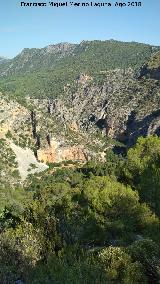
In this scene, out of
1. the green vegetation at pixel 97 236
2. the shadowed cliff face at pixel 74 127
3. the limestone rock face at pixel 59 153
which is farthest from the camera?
the shadowed cliff face at pixel 74 127

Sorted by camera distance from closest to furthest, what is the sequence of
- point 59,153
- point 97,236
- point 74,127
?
point 97,236 < point 59,153 < point 74,127

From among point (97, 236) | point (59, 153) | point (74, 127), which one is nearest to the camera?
point (97, 236)

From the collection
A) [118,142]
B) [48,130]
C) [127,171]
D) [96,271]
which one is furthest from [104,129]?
[96,271]

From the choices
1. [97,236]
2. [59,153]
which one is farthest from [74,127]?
[97,236]

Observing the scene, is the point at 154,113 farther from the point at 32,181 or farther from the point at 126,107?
the point at 32,181

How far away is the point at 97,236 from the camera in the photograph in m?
43.8

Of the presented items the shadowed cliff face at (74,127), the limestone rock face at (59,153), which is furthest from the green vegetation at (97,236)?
the shadowed cliff face at (74,127)

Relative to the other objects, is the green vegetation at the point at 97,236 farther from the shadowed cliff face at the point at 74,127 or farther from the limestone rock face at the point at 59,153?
the shadowed cliff face at the point at 74,127

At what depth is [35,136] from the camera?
149m

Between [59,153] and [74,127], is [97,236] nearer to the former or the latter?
[59,153]

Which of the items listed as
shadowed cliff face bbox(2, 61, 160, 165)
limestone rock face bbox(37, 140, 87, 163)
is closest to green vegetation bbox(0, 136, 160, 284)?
limestone rock face bbox(37, 140, 87, 163)

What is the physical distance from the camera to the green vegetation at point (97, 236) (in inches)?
1178

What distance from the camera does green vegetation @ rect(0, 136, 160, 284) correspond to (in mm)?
29922

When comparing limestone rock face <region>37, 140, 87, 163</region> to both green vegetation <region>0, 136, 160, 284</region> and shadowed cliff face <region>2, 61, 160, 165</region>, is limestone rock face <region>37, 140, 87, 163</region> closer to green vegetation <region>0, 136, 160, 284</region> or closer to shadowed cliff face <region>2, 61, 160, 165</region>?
shadowed cliff face <region>2, 61, 160, 165</region>
